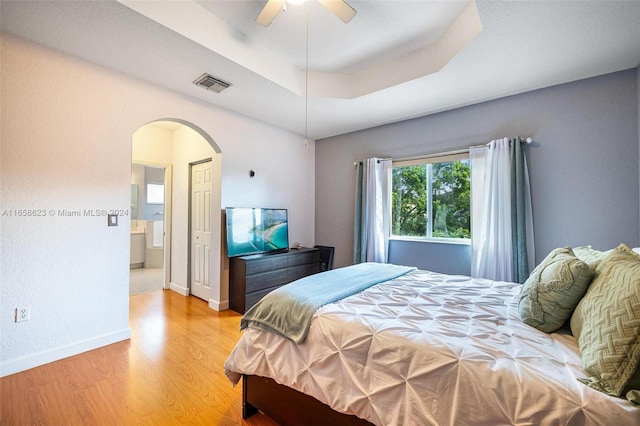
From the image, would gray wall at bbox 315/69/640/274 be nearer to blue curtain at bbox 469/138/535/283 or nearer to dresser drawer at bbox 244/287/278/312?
blue curtain at bbox 469/138/535/283

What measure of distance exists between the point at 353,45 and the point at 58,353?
373 cm

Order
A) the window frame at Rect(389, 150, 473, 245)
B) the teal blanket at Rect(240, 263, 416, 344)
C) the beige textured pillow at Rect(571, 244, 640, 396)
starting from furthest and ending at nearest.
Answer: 1. the window frame at Rect(389, 150, 473, 245)
2. the teal blanket at Rect(240, 263, 416, 344)
3. the beige textured pillow at Rect(571, 244, 640, 396)

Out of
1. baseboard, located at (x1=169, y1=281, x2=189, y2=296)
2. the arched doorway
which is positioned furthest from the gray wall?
baseboard, located at (x1=169, y1=281, x2=189, y2=296)

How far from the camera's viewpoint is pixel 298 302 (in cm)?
159

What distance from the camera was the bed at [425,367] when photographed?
0.91 metres

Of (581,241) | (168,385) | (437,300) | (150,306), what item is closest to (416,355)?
(437,300)

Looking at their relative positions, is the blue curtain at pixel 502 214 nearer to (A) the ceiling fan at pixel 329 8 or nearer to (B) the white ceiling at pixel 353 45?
(B) the white ceiling at pixel 353 45

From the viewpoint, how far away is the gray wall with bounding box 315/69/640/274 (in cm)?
254

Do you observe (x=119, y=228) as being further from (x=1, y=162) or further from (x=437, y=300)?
(x=437, y=300)

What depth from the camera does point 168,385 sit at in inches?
78.6

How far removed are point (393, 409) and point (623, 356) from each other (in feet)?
2.56

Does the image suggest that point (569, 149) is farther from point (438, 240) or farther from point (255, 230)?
point (255, 230)

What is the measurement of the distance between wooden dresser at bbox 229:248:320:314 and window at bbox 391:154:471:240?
5.22ft

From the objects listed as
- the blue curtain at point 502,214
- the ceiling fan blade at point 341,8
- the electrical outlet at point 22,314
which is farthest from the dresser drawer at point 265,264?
the ceiling fan blade at point 341,8
